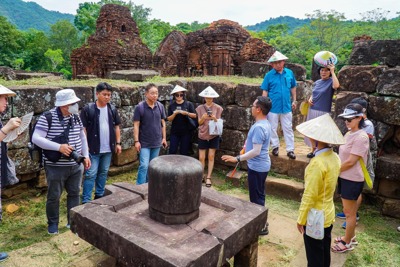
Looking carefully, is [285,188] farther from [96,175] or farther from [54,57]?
[54,57]

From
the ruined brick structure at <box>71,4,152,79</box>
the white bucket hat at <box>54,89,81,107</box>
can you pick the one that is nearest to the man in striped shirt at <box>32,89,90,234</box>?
the white bucket hat at <box>54,89,81,107</box>

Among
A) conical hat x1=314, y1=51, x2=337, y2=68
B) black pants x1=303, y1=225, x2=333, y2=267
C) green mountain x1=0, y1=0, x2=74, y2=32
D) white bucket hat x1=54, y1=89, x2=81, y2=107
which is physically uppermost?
green mountain x1=0, y1=0, x2=74, y2=32

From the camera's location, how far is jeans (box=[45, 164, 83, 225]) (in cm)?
370

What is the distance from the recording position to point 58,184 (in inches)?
148

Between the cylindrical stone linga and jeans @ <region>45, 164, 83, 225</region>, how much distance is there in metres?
1.46

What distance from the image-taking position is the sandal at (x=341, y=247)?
3.69 meters

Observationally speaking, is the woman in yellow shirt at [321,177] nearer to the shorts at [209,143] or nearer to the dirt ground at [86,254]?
the dirt ground at [86,254]

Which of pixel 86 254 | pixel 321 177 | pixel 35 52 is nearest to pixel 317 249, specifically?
pixel 321 177

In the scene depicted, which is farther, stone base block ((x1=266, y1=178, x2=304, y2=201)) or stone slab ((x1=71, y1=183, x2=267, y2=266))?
stone base block ((x1=266, y1=178, x2=304, y2=201))

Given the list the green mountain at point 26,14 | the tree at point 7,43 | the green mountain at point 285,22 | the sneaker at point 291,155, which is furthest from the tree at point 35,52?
the green mountain at point 285,22

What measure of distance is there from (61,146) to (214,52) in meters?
14.3

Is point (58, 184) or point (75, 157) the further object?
point (58, 184)

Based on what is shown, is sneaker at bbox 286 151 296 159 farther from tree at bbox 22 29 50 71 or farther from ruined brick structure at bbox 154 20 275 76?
tree at bbox 22 29 50 71

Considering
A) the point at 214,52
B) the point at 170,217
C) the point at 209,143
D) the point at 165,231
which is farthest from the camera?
the point at 214,52
